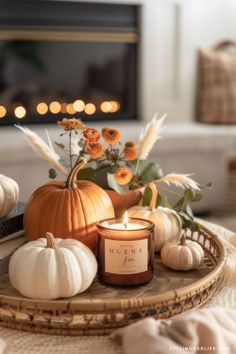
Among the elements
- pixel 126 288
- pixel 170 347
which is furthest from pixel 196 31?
pixel 170 347

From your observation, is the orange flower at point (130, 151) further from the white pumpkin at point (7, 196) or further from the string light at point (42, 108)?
the string light at point (42, 108)

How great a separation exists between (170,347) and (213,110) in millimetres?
2632

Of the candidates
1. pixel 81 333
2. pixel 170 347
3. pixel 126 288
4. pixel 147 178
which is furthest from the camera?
pixel 147 178

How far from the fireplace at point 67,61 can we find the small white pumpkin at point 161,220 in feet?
6.29

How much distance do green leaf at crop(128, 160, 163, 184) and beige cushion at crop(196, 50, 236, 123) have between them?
6.79 ft

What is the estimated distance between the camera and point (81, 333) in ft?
2.81

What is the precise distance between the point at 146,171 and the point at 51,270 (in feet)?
1.36

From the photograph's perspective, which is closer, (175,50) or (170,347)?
(170,347)

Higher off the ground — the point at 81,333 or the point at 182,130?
the point at 182,130

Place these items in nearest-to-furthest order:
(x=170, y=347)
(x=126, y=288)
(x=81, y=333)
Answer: (x=170, y=347) → (x=81, y=333) → (x=126, y=288)

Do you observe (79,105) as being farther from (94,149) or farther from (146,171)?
(94,149)

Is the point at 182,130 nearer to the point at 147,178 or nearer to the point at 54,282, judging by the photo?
Result: the point at 147,178

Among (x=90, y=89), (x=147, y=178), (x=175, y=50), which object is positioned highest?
(x=175, y=50)

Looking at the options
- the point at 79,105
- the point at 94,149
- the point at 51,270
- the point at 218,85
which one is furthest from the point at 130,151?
the point at 218,85
